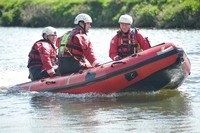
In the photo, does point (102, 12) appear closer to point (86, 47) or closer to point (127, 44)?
point (127, 44)

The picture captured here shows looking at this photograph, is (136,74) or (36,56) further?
(36,56)

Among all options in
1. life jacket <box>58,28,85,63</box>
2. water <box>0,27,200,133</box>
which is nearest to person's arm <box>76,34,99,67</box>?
life jacket <box>58,28,85,63</box>

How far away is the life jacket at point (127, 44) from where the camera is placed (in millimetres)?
12061

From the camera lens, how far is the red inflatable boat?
1116 centimetres

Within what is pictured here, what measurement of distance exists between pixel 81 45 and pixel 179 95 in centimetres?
203

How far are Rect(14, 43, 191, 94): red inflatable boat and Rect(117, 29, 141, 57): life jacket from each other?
30.1 inches

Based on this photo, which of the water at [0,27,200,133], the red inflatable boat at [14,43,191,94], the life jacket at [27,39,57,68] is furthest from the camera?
the life jacket at [27,39,57,68]

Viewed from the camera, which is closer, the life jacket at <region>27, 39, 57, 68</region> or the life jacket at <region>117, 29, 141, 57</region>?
the life jacket at <region>117, 29, 141, 57</region>

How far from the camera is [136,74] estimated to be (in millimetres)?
11289

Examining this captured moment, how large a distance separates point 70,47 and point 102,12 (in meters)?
36.4

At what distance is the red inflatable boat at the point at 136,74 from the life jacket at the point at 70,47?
379 millimetres

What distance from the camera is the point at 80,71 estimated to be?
11750mm

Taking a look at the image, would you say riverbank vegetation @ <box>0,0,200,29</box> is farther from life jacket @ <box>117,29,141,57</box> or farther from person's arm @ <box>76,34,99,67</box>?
person's arm @ <box>76,34,99,67</box>

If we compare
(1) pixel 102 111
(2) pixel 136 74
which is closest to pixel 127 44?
(2) pixel 136 74
